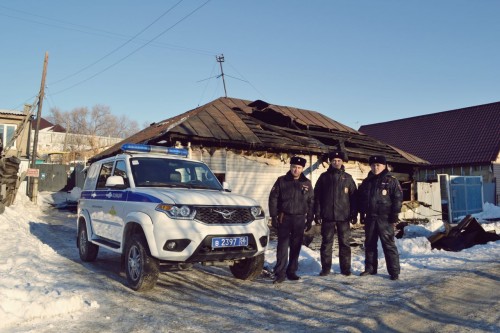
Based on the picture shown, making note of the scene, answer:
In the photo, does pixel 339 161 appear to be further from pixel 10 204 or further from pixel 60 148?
pixel 60 148

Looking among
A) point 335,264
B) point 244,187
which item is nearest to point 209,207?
point 335,264

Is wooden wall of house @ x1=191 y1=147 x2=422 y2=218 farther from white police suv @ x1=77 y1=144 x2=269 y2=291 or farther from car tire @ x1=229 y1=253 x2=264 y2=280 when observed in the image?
car tire @ x1=229 y1=253 x2=264 y2=280

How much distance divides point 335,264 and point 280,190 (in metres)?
2.29

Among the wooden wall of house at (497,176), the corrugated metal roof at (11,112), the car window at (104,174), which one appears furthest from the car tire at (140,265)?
the corrugated metal roof at (11,112)

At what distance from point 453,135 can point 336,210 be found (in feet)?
93.4

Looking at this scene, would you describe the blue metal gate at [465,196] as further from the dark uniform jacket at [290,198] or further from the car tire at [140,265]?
the car tire at [140,265]

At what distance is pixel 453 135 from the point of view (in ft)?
103

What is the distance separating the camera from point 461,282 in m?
6.21

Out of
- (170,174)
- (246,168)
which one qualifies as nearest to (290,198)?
(170,174)

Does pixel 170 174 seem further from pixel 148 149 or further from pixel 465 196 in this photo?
pixel 465 196

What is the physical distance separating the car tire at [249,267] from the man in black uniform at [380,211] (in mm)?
1723

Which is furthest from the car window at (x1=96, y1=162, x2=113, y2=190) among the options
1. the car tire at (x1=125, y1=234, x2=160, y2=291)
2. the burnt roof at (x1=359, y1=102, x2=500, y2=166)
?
the burnt roof at (x1=359, y1=102, x2=500, y2=166)

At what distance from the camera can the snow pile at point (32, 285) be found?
4508mm

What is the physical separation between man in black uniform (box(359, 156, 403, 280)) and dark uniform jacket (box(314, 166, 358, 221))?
0.61 ft
